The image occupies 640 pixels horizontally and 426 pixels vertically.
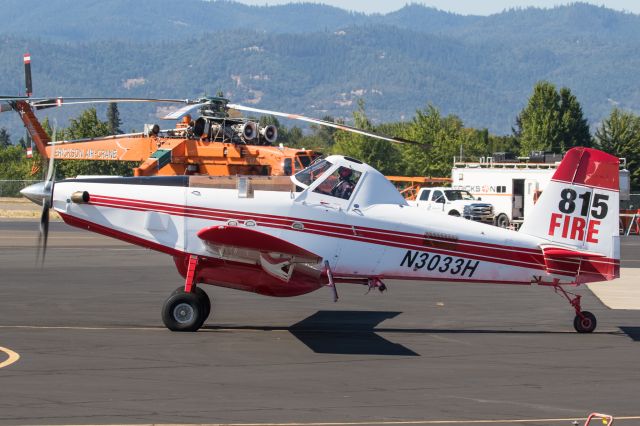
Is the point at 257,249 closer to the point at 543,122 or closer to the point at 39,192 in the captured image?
the point at 39,192

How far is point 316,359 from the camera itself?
12438 mm

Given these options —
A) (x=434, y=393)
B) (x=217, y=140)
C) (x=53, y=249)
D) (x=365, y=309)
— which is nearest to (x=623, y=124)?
(x=217, y=140)

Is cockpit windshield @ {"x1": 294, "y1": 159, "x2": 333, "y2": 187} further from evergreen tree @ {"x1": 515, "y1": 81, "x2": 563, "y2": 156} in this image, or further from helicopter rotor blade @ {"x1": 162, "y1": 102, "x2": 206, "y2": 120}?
evergreen tree @ {"x1": 515, "y1": 81, "x2": 563, "y2": 156}

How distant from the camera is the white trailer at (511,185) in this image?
4437 cm

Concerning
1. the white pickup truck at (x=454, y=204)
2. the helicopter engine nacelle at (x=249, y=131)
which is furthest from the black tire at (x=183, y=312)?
the white pickup truck at (x=454, y=204)

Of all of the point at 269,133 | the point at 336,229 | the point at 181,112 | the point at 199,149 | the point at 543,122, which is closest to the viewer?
the point at 336,229

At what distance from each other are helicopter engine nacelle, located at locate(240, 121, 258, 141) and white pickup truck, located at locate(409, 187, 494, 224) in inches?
463

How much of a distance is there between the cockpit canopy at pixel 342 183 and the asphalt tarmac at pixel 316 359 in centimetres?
202

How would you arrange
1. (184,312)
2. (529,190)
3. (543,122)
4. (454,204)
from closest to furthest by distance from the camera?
1. (184,312)
2. (454,204)
3. (529,190)
4. (543,122)

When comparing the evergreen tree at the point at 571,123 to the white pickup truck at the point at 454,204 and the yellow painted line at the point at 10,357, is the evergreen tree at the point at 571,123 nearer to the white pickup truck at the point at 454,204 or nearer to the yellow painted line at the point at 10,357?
the white pickup truck at the point at 454,204

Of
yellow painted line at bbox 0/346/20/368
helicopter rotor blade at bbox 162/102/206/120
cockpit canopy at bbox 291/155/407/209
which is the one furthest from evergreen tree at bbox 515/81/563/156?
yellow painted line at bbox 0/346/20/368

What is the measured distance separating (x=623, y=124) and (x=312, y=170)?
233 feet

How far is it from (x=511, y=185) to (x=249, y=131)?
54.4ft

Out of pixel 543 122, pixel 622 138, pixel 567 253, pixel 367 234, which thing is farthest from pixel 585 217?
pixel 543 122
